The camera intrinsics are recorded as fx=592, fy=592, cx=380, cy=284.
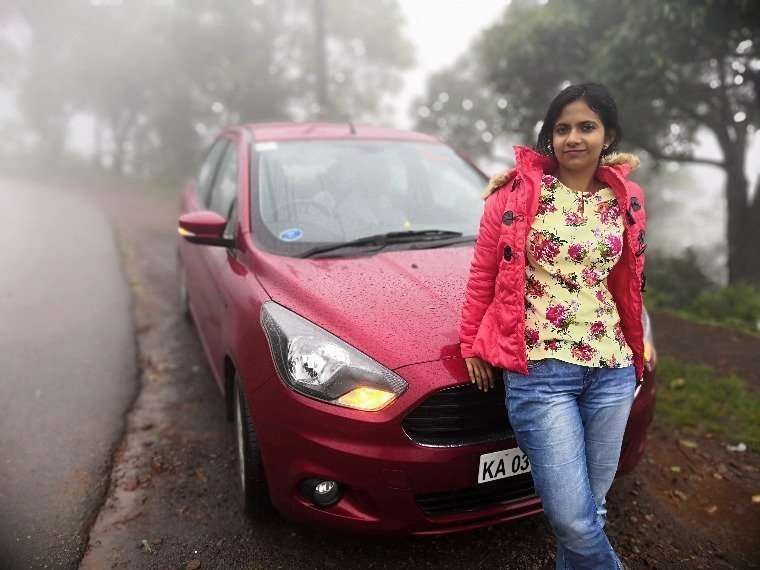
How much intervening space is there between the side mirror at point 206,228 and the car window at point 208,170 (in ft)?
3.95

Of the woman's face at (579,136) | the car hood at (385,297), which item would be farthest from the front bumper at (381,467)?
the woman's face at (579,136)

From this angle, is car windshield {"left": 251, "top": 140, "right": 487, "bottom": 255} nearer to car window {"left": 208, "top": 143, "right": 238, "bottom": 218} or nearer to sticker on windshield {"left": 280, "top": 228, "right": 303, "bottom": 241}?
sticker on windshield {"left": 280, "top": 228, "right": 303, "bottom": 241}

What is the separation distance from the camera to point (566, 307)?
1.87 metres

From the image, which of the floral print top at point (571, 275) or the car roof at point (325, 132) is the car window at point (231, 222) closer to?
the car roof at point (325, 132)

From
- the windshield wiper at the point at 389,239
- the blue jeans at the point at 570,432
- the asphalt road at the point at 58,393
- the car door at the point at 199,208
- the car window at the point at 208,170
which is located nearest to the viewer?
the blue jeans at the point at 570,432

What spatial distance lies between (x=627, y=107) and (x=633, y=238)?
667 centimetres

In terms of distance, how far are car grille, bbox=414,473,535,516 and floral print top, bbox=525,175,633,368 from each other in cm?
58

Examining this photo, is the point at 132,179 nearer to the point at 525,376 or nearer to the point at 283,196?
the point at 283,196

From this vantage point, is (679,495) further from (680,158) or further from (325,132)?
(680,158)

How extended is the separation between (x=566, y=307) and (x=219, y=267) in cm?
193

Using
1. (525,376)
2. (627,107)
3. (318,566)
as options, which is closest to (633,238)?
(525,376)

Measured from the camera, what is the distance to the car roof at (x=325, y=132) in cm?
357

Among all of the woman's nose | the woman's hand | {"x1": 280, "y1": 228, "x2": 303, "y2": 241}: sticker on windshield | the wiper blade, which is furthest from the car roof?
the woman's hand

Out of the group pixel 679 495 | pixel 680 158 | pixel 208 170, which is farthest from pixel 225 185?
pixel 680 158
